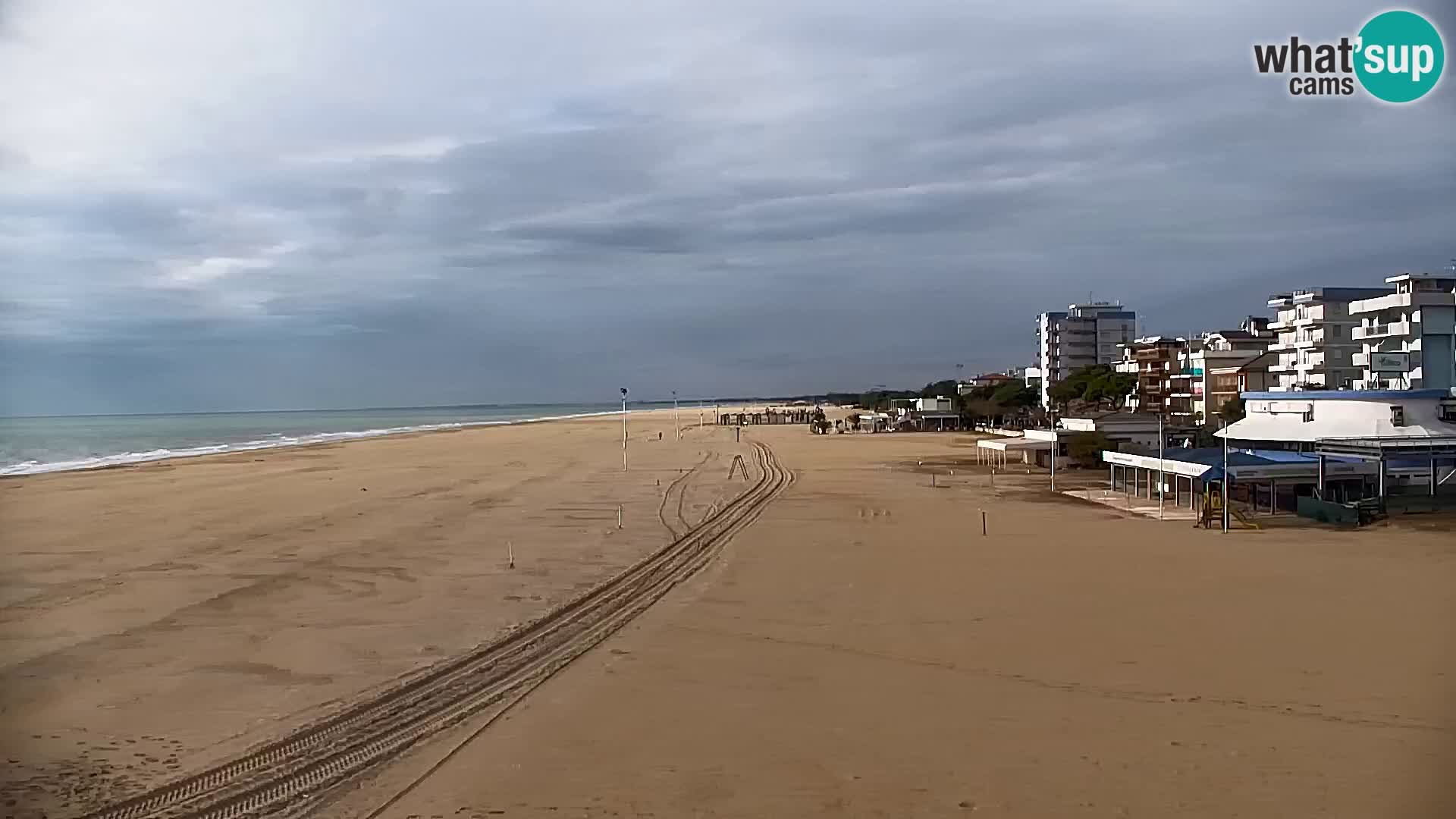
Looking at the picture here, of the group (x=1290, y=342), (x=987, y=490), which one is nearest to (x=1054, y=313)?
(x=1290, y=342)

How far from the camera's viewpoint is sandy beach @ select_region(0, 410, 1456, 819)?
7.39m

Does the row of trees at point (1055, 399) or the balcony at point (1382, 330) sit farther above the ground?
the balcony at point (1382, 330)

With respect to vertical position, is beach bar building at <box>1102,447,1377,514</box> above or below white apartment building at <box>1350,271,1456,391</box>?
below

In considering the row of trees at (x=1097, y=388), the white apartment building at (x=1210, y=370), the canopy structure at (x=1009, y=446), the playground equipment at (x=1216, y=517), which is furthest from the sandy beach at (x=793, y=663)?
the row of trees at (x=1097, y=388)

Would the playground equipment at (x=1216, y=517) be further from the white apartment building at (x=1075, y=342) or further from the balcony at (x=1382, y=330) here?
the white apartment building at (x=1075, y=342)

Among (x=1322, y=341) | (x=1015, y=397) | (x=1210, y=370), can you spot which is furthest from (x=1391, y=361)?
(x=1015, y=397)

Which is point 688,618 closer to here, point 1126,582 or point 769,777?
point 769,777

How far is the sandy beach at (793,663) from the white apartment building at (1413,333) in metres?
31.0

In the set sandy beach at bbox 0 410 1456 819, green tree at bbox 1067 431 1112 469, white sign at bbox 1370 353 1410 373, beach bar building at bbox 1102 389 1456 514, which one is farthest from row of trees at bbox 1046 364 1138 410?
sandy beach at bbox 0 410 1456 819

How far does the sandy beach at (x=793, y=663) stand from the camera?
739cm

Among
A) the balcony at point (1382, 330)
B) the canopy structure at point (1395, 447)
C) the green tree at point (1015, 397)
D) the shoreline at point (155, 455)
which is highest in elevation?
the balcony at point (1382, 330)

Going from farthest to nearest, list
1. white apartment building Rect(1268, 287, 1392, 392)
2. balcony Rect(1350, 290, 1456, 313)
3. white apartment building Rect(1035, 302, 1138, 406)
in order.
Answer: white apartment building Rect(1035, 302, 1138, 406) → white apartment building Rect(1268, 287, 1392, 392) → balcony Rect(1350, 290, 1456, 313)

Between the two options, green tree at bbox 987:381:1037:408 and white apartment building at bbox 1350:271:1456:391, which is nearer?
white apartment building at bbox 1350:271:1456:391

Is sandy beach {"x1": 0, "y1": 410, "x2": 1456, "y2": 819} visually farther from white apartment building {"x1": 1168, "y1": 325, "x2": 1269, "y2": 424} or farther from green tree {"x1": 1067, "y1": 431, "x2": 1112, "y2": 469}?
white apartment building {"x1": 1168, "y1": 325, "x2": 1269, "y2": 424}
